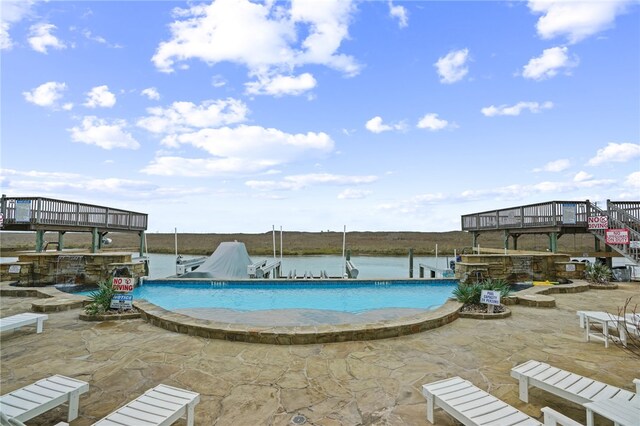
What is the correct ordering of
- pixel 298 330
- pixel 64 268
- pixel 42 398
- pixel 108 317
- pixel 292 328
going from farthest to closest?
pixel 64 268 → pixel 108 317 → pixel 292 328 → pixel 298 330 → pixel 42 398

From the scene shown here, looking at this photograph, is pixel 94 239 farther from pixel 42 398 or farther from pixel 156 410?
pixel 156 410

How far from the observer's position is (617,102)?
806 centimetres

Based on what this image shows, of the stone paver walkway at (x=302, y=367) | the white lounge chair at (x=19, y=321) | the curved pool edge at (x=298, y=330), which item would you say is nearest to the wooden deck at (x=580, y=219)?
the stone paver walkway at (x=302, y=367)

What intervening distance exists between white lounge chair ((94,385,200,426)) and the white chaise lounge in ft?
9.44

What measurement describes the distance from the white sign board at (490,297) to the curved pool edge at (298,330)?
3.97 feet

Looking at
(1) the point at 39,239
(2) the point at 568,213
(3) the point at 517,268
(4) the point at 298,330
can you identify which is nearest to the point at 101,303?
(4) the point at 298,330

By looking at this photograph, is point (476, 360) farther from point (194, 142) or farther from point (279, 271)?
point (279, 271)

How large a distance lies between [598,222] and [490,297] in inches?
342

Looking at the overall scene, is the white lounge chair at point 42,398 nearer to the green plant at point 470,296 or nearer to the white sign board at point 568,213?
the green plant at point 470,296

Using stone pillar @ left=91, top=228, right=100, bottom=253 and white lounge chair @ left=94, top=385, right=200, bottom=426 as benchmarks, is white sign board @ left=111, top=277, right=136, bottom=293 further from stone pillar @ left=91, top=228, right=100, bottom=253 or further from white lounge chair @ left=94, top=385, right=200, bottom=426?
stone pillar @ left=91, top=228, right=100, bottom=253

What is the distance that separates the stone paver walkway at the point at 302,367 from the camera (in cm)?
278

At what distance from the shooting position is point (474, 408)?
7.79 ft

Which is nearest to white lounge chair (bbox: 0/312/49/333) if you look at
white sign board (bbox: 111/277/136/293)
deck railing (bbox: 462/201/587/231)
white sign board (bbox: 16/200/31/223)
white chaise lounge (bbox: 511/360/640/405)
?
white sign board (bbox: 111/277/136/293)

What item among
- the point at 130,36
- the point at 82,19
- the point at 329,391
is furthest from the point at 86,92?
the point at 329,391
